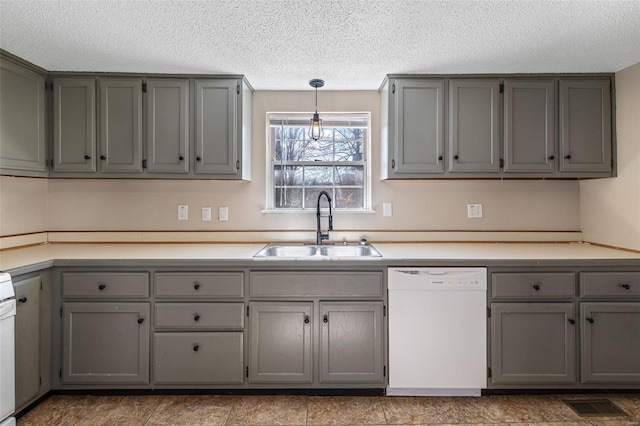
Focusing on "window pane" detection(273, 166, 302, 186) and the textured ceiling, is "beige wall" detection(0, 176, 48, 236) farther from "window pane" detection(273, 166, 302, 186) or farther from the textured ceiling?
"window pane" detection(273, 166, 302, 186)

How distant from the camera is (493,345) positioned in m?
2.25

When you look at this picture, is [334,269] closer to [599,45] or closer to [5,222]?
[599,45]

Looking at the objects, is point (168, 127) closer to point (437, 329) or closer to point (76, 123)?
point (76, 123)

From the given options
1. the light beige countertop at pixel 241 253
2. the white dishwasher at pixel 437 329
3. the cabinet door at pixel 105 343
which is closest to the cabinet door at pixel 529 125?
the light beige countertop at pixel 241 253

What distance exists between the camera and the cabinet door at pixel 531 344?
224 centimetres

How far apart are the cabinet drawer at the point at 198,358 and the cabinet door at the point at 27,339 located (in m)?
0.67

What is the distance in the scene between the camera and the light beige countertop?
2.23 m

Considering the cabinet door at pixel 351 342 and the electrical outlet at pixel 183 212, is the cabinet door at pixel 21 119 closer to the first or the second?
the electrical outlet at pixel 183 212

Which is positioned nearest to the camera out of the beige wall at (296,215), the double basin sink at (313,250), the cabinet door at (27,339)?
the cabinet door at (27,339)

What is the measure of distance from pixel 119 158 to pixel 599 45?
3.32 m

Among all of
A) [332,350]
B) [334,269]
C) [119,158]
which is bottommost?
[332,350]

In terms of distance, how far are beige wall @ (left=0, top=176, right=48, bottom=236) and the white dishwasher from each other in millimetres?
2777

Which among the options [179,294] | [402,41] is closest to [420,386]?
[179,294]

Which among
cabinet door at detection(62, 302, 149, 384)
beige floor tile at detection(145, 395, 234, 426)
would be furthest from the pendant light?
beige floor tile at detection(145, 395, 234, 426)
